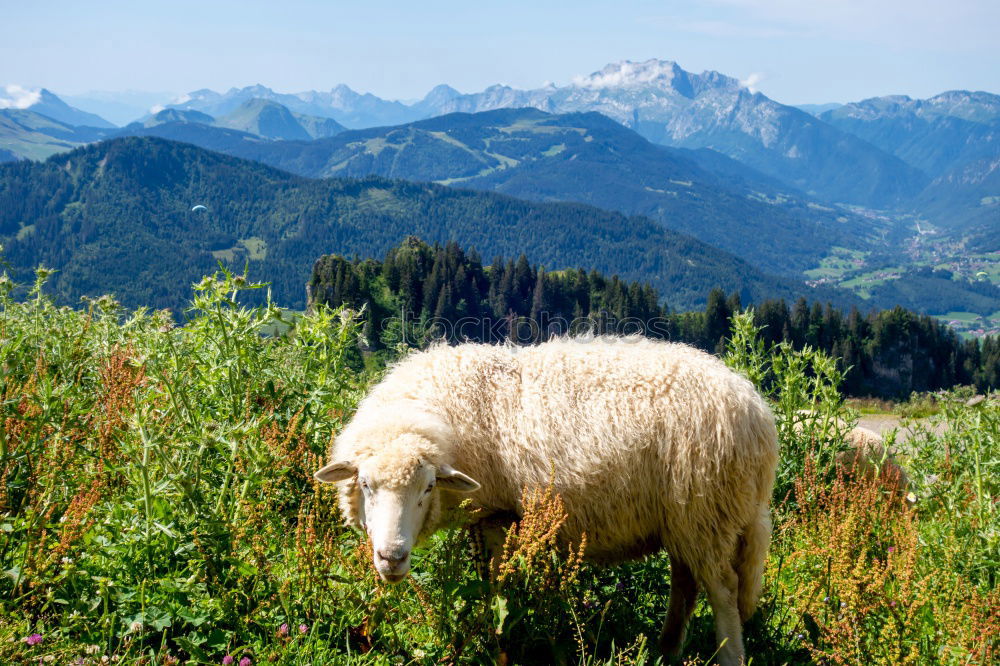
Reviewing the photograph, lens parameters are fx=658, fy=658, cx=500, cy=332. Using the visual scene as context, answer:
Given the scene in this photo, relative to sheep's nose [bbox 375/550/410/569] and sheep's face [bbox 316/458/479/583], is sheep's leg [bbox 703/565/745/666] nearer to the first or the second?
sheep's face [bbox 316/458/479/583]

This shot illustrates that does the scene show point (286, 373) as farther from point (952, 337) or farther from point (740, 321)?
point (952, 337)

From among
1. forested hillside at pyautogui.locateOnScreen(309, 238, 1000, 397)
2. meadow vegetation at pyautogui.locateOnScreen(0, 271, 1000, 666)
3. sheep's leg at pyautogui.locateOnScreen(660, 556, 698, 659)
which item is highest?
meadow vegetation at pyautogui.locateOnScreen(0, 271, 1000, 666)

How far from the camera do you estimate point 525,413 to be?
18.5 feet

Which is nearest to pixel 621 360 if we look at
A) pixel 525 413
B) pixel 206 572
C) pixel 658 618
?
pixel 525 413

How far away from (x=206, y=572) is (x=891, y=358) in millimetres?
125662

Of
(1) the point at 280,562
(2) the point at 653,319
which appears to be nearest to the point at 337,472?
(1) the point at 280,562

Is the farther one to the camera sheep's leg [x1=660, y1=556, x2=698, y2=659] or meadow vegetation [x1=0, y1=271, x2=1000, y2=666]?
sheep's leg [x1=660, y1=556, x2=698, y2=659]

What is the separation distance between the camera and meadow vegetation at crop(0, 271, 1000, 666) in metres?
4.28

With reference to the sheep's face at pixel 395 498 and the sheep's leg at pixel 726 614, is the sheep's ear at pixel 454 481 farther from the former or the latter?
the sheep's leg at pixel 726 614

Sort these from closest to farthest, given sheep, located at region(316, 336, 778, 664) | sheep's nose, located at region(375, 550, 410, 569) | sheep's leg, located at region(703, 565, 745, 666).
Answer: sheep's nose, located at region(375, 550, 410, 569) → sheep, located at region(316, 336, 778, 664) → sheep's leg, located at region(703, 565, 745, 666)

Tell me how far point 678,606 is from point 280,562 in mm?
3419

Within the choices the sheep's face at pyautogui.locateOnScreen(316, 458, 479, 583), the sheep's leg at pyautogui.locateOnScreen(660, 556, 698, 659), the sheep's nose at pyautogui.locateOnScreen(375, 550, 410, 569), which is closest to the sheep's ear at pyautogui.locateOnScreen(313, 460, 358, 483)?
the sheep's face at pyautogui.locateOnScreen(316, 458, 479, 583)

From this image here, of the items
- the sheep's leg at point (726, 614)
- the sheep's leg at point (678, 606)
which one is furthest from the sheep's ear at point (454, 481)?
the sheep's leg at point (726, 614)

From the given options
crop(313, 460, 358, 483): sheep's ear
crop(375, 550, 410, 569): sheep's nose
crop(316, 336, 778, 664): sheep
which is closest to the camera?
crop(375, 550, 410, 569): sheep's nose
